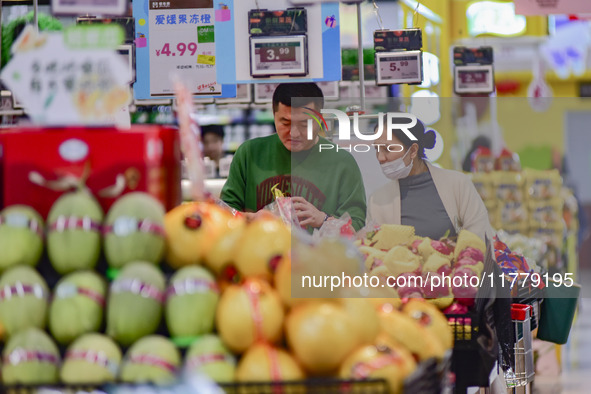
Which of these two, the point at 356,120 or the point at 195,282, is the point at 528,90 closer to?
the point at 356,120

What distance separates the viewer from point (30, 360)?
147 centimetres

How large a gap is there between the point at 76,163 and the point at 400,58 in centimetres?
443

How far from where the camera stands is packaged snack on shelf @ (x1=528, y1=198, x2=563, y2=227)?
666cm

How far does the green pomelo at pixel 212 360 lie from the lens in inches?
56.7

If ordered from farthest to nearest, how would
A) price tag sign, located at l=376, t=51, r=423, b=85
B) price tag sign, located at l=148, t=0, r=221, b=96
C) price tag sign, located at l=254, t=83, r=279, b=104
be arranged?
price tag sign, located at l=254, t=83, r=279, b=104 → price tag sign, located at l=376, t=51, r=423, b=85 → price tag sign, located at l=148, t=0, r=221, b=96

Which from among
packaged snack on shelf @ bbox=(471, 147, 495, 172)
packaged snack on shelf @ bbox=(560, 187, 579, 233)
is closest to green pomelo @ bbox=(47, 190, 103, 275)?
packaged snack on shelf @ bbox=(471, 147, 495, 172)

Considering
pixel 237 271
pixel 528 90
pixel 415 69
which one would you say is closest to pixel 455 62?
pixel 415 69

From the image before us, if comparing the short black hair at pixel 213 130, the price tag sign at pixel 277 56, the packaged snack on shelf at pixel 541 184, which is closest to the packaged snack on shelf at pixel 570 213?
the packaged snack on shelf at pixel 541 184

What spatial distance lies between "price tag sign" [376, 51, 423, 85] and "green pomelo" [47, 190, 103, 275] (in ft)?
14.7

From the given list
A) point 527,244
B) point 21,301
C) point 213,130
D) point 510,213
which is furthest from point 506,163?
point 21,301

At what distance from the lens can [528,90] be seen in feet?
46.7

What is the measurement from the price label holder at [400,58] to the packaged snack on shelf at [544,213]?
1.66 meters

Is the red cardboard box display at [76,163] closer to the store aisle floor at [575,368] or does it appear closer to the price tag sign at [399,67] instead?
the price tag sign at [399,67]

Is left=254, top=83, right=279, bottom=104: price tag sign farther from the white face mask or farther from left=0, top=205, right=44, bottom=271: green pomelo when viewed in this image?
left=0, top=205, right=44, bottom=271: green pomelo
